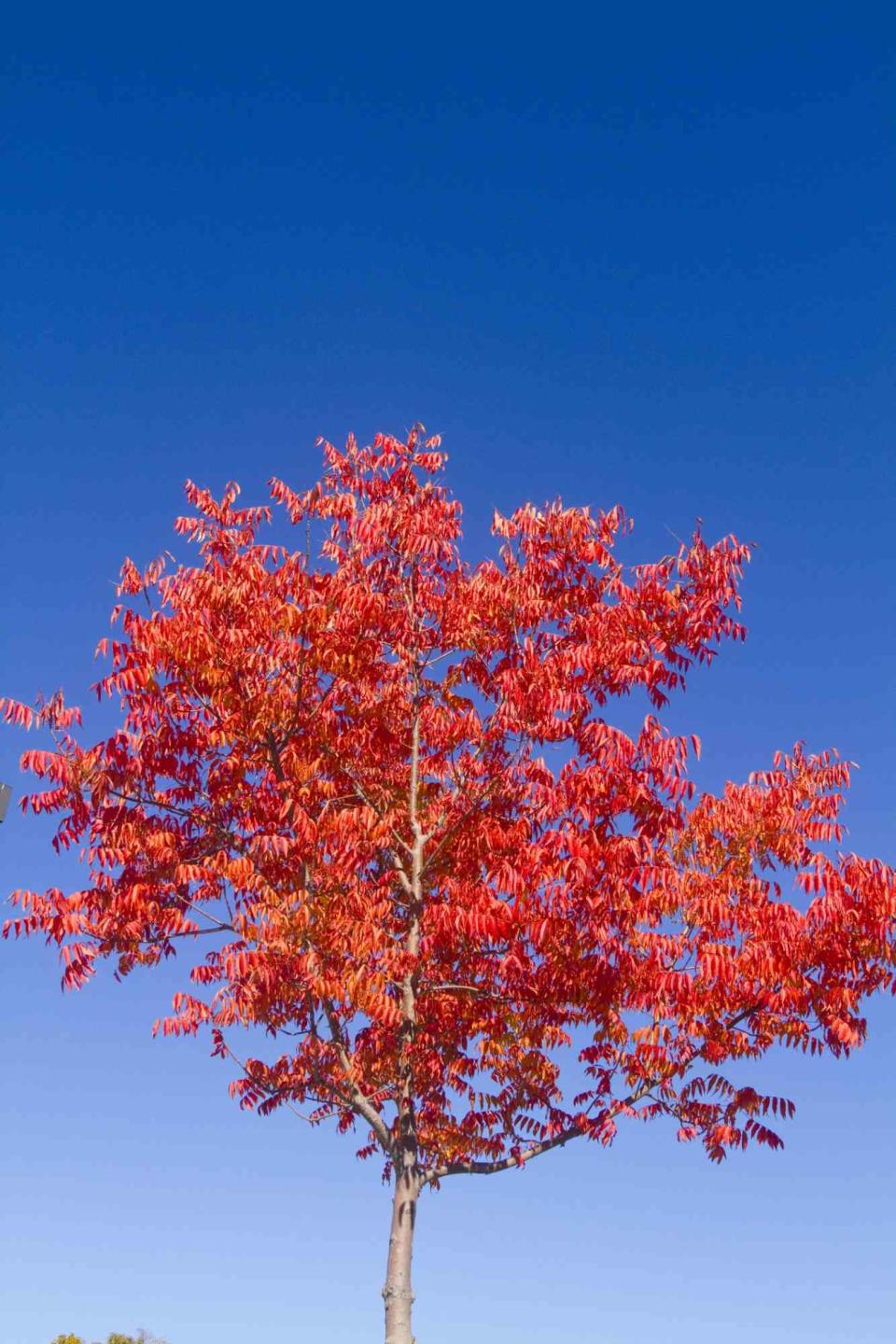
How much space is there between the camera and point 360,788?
1452 cm

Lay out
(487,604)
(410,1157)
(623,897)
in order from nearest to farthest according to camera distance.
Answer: (623,897)
(410,1157)
(487,604)

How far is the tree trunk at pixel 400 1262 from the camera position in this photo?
41.9 ft

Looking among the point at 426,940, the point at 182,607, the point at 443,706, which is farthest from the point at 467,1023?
the point at 182,607

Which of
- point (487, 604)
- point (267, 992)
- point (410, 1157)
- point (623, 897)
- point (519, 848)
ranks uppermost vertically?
point (487, 604)

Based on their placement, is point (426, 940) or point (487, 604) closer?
point (426, 940)

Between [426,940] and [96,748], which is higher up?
[96,748]

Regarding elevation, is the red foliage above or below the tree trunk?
above

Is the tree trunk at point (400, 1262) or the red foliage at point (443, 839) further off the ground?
the red foliage at point (443, 839)

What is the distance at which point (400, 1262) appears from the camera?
1309cm

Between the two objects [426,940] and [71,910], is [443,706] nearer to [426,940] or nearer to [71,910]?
[426,940]

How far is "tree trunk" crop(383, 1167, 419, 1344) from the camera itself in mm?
12758

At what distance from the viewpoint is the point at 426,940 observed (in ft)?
44.5

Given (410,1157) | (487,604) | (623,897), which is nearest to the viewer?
(623,897)

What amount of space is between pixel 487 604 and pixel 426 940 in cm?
412
